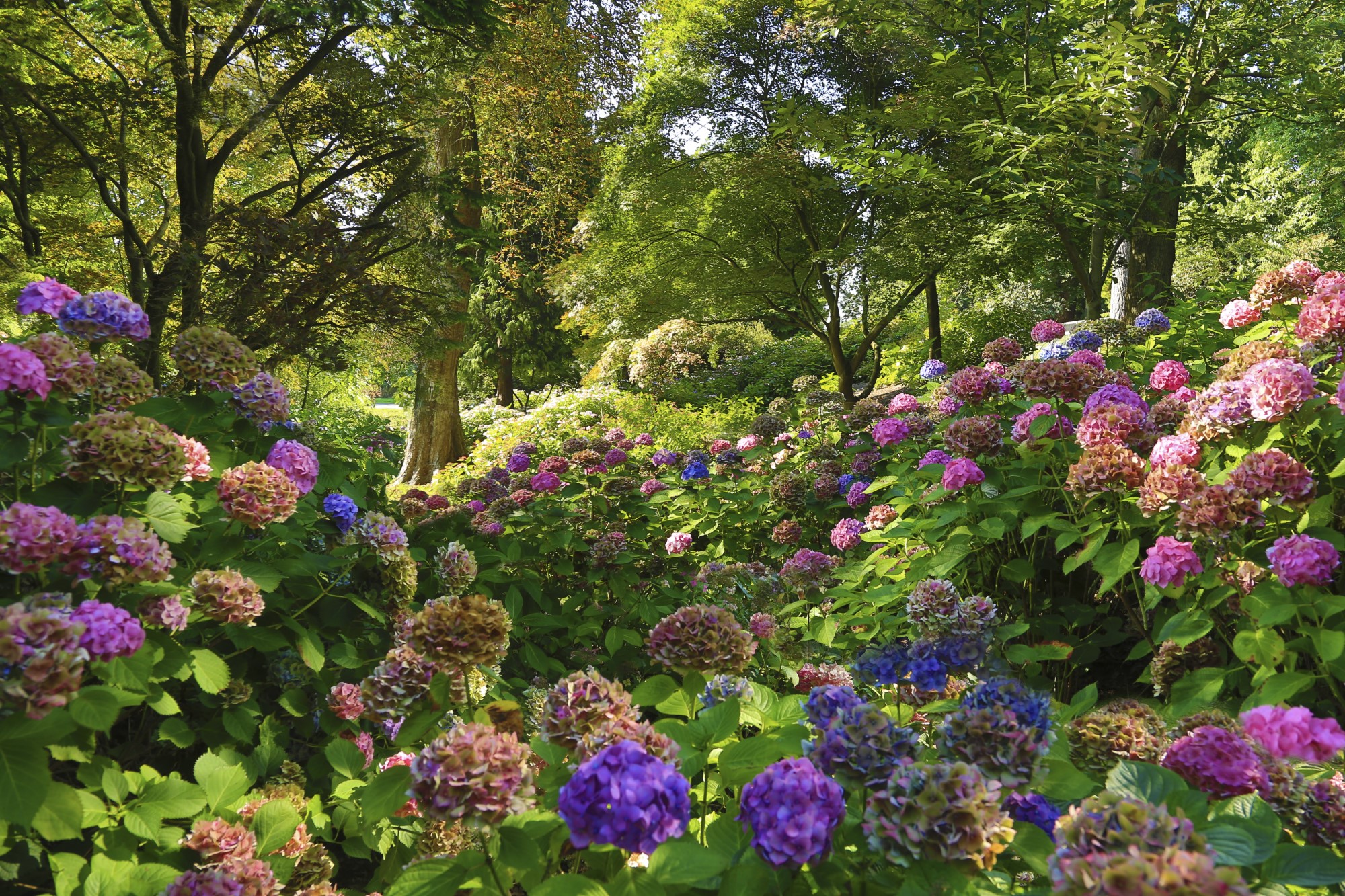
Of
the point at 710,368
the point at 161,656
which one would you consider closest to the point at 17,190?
the point at 161,656

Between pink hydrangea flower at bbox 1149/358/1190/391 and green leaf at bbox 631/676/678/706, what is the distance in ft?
8.30

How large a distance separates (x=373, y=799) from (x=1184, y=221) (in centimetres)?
990

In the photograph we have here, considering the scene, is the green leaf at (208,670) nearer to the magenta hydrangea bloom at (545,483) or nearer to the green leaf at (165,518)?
the green leaf at (165,518)

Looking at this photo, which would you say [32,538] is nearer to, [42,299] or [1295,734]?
[42,299]

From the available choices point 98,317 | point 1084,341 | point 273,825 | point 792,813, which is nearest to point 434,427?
point 1084,341

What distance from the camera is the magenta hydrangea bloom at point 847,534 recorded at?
3.50m

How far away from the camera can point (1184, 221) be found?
855cm

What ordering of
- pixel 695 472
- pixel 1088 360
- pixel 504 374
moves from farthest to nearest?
pixel 504 374, pixel 695 472, pixel 1088 360

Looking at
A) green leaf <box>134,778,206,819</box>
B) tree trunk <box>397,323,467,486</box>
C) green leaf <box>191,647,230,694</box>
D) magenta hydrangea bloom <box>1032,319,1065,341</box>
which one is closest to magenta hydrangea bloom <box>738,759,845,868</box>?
green leaf <box>134,778,206,819</box>

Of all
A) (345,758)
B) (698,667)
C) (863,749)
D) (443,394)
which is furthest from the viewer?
(443,394)

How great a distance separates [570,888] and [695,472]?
3.43m

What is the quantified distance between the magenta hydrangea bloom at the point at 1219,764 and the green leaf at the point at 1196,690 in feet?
2.63

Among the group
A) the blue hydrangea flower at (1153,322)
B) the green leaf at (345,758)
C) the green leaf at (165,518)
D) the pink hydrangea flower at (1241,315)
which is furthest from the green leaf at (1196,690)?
the blue hydrangea flower at (1153,322)

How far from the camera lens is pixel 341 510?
2312 millimetres
